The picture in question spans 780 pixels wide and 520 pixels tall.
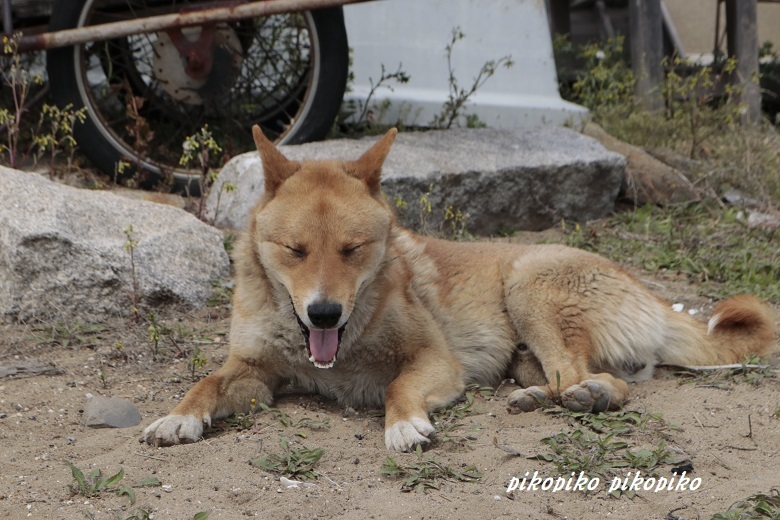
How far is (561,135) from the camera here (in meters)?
7.62

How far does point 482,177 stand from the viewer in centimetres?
682

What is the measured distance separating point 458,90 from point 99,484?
5.99 metres

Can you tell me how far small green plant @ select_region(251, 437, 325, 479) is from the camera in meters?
3.35

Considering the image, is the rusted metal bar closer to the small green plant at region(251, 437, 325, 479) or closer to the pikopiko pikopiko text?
the small green plant at region(251, 437, 325, 479)

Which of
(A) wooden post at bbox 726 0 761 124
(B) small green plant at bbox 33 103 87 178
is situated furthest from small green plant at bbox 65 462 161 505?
(A) wooden post at bbox 726 0 761 124

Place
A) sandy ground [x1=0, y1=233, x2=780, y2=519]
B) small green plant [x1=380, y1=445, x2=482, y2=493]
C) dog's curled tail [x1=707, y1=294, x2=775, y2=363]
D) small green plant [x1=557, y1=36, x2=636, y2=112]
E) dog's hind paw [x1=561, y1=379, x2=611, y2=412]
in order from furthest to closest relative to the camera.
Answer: small green plant [x1=557, y1=36, x2=636, y2=112] → dog's curled tail [x1=707, y1=294, x2=775, y2=363] → dog's hind paw [x1=561, y1=379, x2=611, y2=412] → small green plant [x1=380, y1=445, x2=482, y2=493] → sandy ground [x1=0, y1=233, x2=780, y2=519]

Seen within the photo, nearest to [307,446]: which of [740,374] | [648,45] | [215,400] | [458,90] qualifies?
[215,400]

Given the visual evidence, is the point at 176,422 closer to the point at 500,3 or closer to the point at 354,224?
the point at 354,224

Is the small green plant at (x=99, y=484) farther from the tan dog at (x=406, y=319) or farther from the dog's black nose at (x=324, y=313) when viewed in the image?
the dog's black nose at (x=324, y=313)

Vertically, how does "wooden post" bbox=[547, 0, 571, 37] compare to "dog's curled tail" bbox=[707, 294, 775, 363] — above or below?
above

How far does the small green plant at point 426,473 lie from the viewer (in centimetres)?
329

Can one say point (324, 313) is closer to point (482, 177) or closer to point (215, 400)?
point (215, 400)

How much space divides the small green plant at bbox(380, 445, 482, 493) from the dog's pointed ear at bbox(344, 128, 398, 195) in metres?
1.40

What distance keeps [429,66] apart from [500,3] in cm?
94
